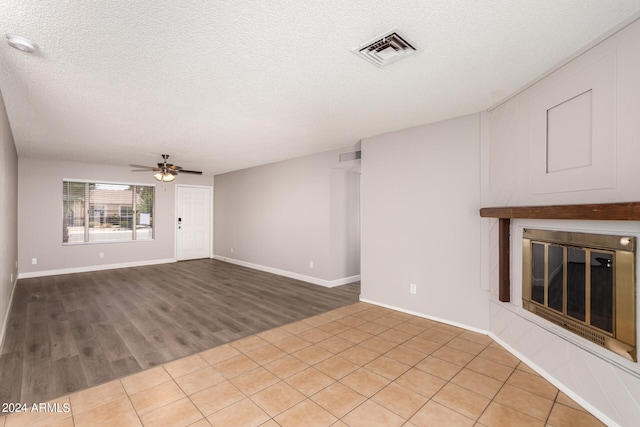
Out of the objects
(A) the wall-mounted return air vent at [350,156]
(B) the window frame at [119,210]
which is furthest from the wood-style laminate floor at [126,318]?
(A) the wall-mounted return air vent at [350,156]

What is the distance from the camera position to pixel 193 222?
8.42 metres

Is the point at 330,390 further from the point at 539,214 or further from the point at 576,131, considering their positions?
the point at 576,131

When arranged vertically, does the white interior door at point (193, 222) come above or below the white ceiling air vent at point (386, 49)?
below

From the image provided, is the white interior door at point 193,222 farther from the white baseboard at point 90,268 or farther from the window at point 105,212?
the window at point 105,212

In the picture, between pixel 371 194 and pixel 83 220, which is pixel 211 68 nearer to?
pixel 371 194

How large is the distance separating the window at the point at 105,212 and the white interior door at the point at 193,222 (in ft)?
2.34

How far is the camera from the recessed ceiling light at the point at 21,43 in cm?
192

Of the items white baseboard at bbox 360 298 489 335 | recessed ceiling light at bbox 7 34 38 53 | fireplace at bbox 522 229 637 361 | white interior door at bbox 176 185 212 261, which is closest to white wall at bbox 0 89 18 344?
recessed ceiling light at bbox 7 34 38 53

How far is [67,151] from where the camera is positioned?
5.48 metres

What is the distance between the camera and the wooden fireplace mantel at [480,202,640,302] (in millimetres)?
1731

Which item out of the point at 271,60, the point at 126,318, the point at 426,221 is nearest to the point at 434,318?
the point at 426,221

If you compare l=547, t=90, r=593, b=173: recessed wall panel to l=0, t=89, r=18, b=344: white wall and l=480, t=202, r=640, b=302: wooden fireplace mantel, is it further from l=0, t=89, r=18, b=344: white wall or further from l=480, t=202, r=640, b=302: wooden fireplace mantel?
l=0, t=89, r=18, b=344: white wall

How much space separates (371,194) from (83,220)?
6619mm

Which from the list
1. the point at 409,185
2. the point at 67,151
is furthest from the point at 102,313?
the point at 409,185
